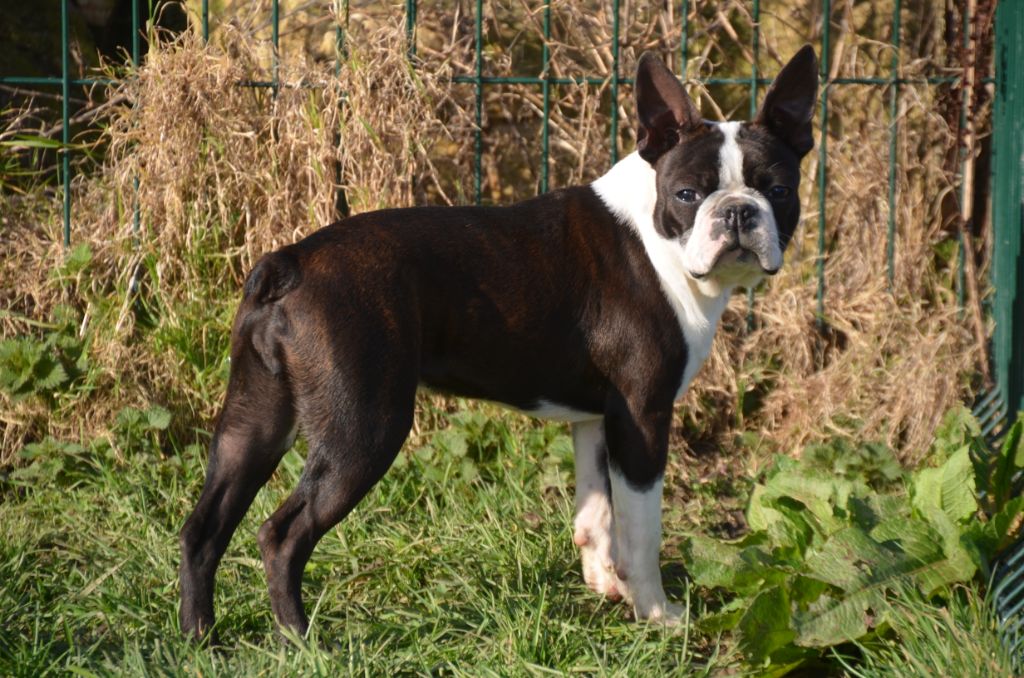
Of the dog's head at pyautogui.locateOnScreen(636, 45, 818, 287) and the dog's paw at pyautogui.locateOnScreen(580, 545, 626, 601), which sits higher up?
the dog's head at pyautogui.locateOnScreen(636, 45, 818, 287)

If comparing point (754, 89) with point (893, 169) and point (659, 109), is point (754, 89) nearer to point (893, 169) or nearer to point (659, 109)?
point (893, 169)

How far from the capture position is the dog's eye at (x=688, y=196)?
405cm

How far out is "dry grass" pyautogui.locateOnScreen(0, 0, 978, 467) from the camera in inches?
224

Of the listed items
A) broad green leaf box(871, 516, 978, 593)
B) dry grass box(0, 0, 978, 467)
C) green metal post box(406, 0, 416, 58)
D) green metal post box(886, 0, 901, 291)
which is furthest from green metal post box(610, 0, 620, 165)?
broad green leaf box(871, 516, 978, 593)

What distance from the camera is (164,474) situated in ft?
17.5

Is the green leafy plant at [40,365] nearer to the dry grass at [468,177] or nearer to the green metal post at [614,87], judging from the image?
the dry grass at [468,177]

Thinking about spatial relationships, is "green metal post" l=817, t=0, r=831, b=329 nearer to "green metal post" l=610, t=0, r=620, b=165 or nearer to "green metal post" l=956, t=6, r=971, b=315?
"green metal post" l=956, t=6, r=971, b=315

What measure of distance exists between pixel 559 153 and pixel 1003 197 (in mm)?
2101

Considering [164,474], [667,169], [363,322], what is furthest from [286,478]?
[667,169]

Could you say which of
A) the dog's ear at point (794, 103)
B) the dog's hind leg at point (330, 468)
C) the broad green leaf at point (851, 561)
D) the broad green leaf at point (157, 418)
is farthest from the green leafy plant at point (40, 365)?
the broad green leaf at point (851, 561)

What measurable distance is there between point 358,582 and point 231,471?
78 centimetres

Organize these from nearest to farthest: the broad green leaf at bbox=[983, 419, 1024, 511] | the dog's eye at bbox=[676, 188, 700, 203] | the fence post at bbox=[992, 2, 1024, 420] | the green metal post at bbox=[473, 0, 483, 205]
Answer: the dog's eye at bbox=[676, 188, 700, 203], the broad green leaf at bbox=[983, 419, 1024, 511], the fence post at bbox=[992, 2, 1024, 420], the green metal post at bbox=[473, 0, 483, 205]

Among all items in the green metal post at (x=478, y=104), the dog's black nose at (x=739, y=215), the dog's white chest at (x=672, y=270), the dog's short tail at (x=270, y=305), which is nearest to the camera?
the dog's short tail at (x=270, y=305)

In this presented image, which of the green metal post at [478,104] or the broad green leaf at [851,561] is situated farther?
the green metal post at [478,104]
